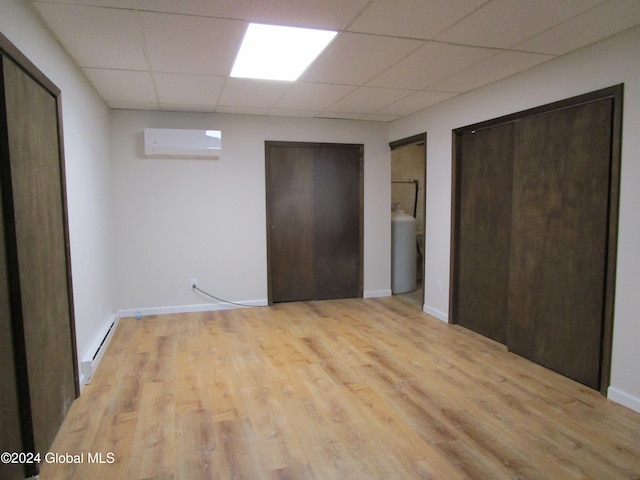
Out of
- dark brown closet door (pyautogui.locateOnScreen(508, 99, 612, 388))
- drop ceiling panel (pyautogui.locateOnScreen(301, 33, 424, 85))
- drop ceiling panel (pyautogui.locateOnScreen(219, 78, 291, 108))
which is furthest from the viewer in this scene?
drop ceiling panel (pyautogui.locateOnScreen(219, 78, 291, 108))

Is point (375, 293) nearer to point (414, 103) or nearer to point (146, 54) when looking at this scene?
point (414, 103)

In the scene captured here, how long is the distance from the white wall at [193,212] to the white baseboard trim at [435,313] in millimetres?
1966

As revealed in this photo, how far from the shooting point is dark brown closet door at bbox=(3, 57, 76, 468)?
6.09 ft

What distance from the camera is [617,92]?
2.57m

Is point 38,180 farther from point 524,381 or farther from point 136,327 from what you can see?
point 524,381

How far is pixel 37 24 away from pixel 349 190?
12.4ft

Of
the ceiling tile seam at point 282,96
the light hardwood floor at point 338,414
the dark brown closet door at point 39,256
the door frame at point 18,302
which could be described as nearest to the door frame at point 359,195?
the ceiling tile seam at point 282,96

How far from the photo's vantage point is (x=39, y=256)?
2.12 m

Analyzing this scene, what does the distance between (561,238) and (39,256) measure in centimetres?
336

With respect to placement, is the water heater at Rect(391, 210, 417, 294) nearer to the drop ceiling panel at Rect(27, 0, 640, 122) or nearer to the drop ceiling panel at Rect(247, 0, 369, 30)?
the drop ceiling panel at Rect(27, 0, 640, 122)

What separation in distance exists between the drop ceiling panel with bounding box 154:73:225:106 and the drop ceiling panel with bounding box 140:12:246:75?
171 millimetres

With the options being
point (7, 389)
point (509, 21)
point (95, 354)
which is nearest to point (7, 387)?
point (7, 389)

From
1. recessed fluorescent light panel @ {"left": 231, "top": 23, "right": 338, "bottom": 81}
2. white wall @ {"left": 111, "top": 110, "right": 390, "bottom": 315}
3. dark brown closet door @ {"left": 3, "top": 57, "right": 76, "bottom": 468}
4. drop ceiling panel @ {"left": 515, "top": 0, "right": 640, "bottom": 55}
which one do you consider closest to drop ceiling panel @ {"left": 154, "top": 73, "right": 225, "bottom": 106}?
recessed fluorescent light panel @ {"left": 231, "top": 23, "right": 338, "bottom": 81}

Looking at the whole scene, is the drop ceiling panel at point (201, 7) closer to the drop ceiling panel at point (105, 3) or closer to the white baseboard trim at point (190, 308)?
the drop ceiling panel at point (105, 3)
